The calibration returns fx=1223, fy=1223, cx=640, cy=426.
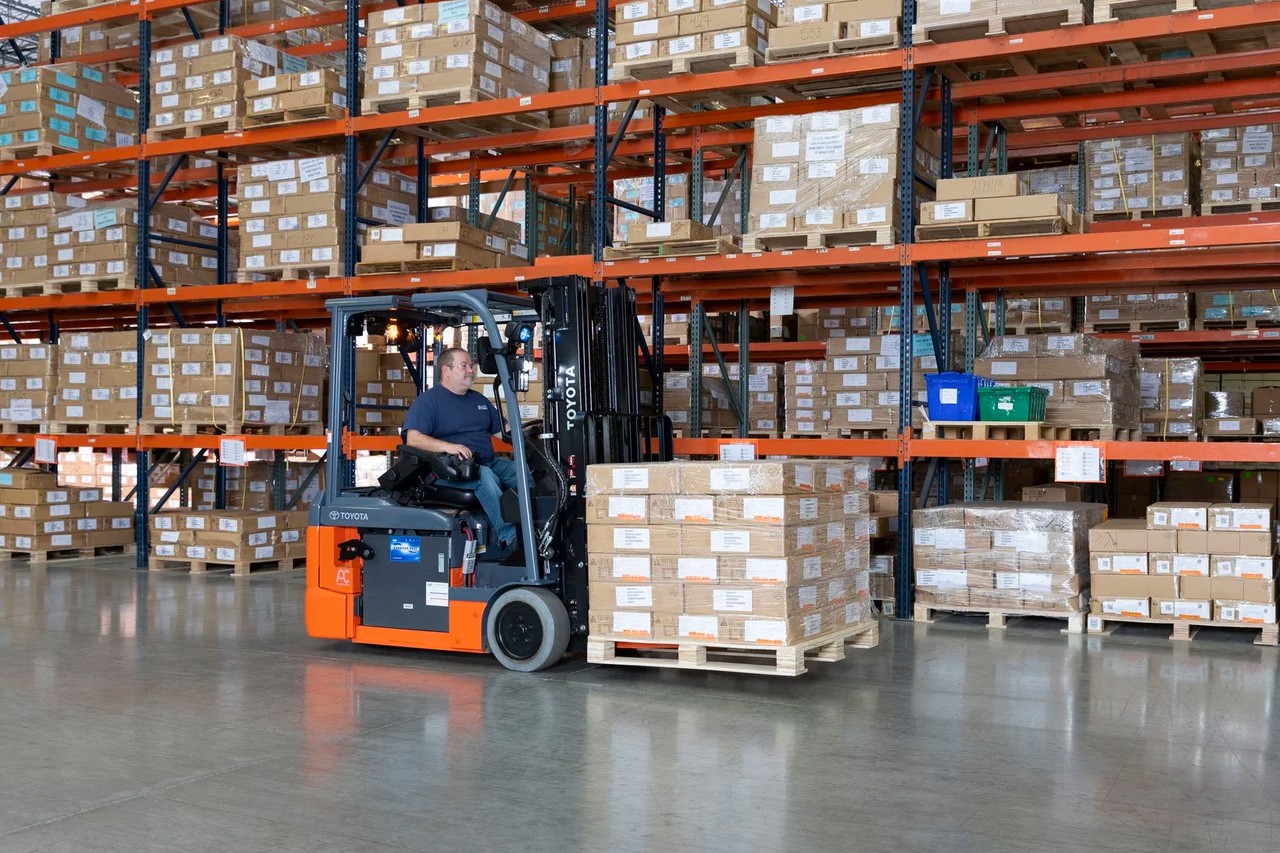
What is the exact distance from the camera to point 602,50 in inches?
381

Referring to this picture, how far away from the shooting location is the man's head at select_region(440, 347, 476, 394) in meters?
7.05

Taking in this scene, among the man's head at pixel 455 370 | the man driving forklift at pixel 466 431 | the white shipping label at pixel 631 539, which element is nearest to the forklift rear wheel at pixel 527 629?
the man driving forklift at pixel 466 431

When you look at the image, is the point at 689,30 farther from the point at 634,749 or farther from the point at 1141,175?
the point at 634,749

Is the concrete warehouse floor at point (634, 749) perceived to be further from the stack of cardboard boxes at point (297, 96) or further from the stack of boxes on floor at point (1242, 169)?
the stack of cardboard boxes at point (297, 96)

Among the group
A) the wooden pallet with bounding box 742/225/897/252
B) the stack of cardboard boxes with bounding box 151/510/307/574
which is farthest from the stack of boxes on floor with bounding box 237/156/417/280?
the wooden pallet with bounding box 742/225/897/252

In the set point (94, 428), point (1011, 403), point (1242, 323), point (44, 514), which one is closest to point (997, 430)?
point (1011, 403)

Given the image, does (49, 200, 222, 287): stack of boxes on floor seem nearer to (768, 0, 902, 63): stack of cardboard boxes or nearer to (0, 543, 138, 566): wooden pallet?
(0, 543, 138, 566): wooden pallet

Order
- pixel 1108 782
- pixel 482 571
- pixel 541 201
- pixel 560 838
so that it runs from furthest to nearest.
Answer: pixel 541 201
pixel 482 571
pixel 1108 782
pixel 560 838

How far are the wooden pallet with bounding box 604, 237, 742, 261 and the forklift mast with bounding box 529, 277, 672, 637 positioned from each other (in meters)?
2.01

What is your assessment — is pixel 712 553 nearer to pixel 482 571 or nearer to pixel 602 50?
pixel 482 571

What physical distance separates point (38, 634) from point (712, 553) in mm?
4675

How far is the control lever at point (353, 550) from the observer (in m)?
7.07

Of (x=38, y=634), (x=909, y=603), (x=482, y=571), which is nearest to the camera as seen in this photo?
(x=482, y=571)

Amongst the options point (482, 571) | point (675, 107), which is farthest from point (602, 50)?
point (482, 571)
